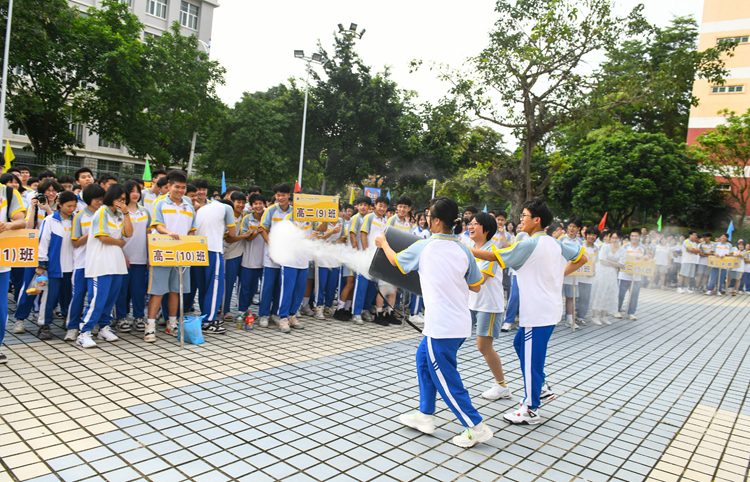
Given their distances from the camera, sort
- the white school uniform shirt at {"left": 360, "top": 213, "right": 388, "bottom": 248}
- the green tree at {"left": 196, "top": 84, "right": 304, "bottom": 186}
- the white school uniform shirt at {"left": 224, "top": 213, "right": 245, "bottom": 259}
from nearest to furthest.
→ the white school uniform shirt at {"left": 224, "top": 213, "right": 245, "bottom": 259}, the white school uniform shirt at {"left": 360, "top": 213, "right": 388, "bottom": 248}, the green tree at {"left": 196, "top": 84, "right": 304, "bottom": 186}

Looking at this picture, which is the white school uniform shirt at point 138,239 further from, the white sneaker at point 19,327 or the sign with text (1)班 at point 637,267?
the sign with text (1)班 at point 637,267

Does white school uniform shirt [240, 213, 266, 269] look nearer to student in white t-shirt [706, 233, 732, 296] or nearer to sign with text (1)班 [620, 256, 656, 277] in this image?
sign with text (1)班 [620, 256, 656, 277]

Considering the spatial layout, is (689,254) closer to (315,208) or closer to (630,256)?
(630,256)

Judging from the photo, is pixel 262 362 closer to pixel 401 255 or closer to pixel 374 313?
pixel 401 255

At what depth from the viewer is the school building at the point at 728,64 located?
36.3m

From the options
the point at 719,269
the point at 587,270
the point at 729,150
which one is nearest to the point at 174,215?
the point at 587,270

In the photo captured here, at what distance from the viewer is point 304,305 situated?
9078mm

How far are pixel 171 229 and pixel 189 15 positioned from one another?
47653 mm

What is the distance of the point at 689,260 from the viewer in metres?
18.7

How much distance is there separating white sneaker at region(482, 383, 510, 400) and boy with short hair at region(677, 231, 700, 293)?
54.8ft

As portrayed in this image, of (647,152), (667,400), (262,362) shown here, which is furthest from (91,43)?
(647,152)

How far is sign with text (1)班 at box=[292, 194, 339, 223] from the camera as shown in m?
7.49

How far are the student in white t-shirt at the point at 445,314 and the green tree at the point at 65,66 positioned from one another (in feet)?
70.8

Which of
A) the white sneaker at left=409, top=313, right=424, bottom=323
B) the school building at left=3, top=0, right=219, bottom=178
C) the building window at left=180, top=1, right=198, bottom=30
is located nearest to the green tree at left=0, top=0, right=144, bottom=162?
the school building at left=3, top=0, right=219, bottom=178
